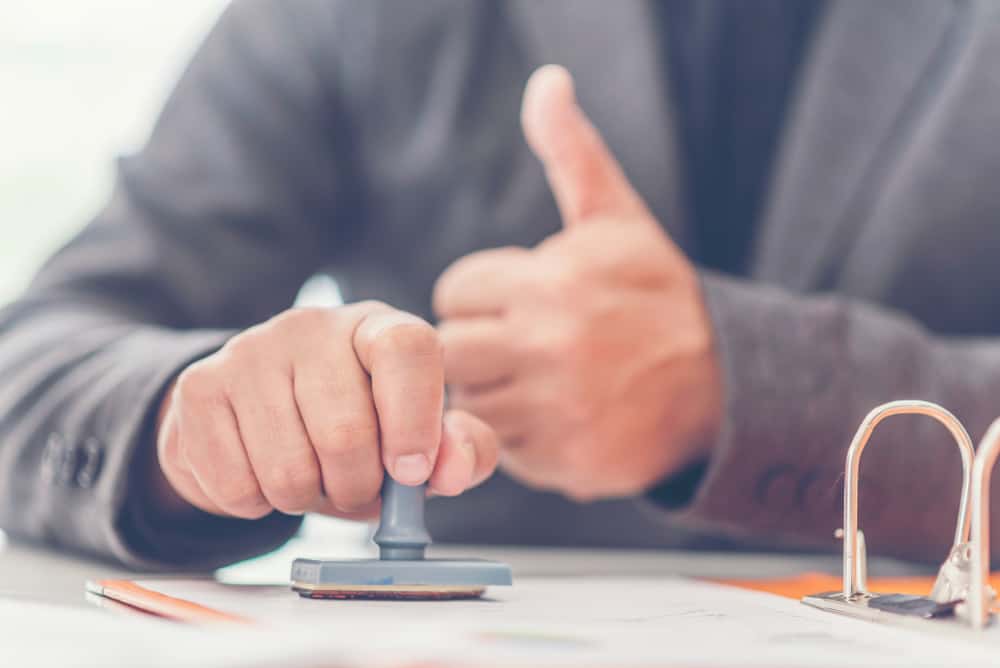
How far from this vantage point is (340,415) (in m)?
0.42

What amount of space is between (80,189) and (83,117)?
0.13 meters

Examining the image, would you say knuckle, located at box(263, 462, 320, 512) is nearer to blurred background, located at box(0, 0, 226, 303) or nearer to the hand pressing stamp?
the hand pressing stamp

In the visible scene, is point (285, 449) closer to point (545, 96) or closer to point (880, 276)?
point (545, 96)

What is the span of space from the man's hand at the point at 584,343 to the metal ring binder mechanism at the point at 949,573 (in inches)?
11.0

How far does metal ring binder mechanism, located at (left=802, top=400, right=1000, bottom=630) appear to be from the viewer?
35 cm

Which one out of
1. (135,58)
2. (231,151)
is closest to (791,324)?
(231,151)

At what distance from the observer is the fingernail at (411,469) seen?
0.42m

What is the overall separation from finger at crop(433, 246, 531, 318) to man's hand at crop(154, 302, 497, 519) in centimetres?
28

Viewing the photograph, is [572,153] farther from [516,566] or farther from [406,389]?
[406,389]

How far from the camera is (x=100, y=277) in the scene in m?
0.88

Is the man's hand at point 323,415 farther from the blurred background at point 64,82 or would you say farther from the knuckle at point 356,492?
the blurred background at point 64,82

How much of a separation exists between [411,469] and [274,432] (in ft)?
0.18

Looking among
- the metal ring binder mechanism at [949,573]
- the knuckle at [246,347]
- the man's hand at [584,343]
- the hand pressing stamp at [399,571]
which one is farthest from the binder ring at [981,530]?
the man's hand at [584,343]

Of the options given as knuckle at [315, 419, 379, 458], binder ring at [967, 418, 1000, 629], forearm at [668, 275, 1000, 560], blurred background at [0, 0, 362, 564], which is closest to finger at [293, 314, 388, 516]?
knuckle at [315, 419, 379, 458]
